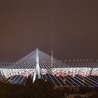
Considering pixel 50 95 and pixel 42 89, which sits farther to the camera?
pixel 42 89

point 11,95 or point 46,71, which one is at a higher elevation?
point 11,95

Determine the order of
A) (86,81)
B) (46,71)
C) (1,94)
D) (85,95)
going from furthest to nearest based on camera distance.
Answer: (46,71) < (86,81) < (85,95) < (1,94)

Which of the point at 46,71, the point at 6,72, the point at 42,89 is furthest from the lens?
the point at 6,72

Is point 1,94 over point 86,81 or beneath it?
over

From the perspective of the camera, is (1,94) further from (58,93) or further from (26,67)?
(26,67)

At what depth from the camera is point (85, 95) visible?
32.8 feet

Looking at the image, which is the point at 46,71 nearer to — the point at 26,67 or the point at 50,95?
the point at 26,67

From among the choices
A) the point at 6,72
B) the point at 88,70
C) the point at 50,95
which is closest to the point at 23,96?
the point at 50,95

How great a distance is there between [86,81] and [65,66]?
3968 millimetres

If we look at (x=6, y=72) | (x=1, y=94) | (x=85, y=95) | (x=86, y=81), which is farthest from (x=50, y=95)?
(x=6, y=72)

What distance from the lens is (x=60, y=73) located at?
62.9 feet

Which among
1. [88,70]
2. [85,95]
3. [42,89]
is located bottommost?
[88,70]

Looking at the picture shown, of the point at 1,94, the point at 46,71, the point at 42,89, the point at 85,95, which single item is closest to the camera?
the point at 1,94

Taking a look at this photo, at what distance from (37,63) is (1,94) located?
8946 millimetres
